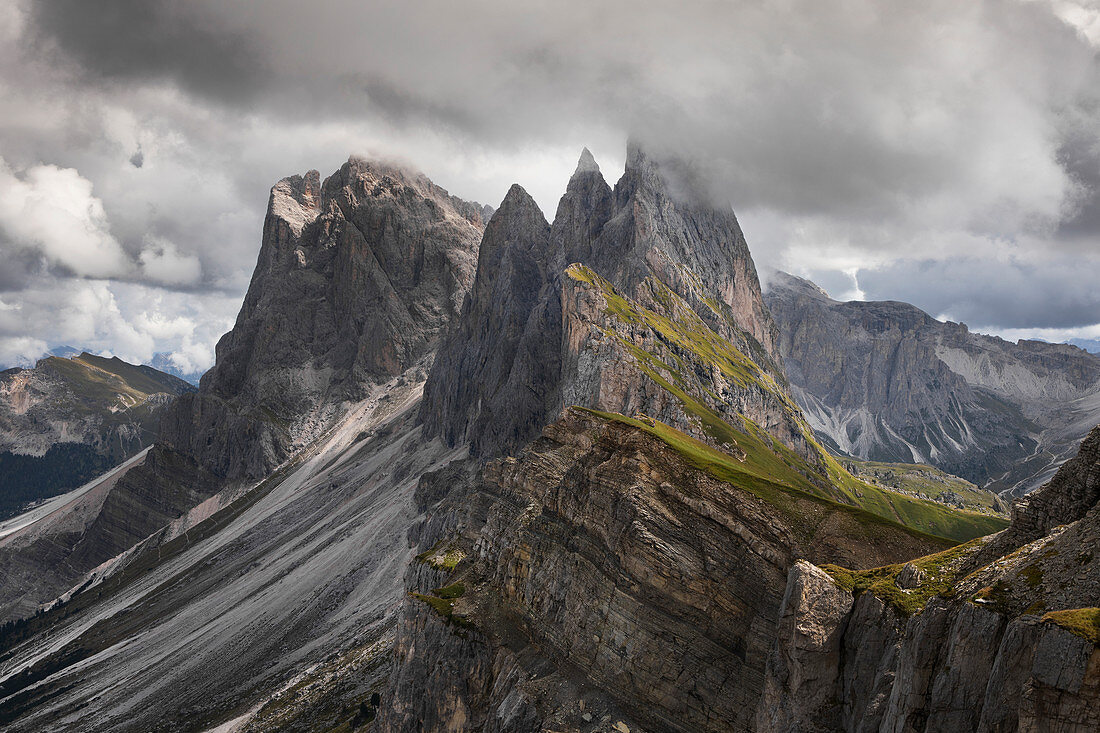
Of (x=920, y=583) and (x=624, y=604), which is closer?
(x=920, y=583)

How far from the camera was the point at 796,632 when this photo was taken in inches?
1298

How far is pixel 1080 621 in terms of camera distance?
19703 millimetres

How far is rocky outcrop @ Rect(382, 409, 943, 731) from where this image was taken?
46.3m

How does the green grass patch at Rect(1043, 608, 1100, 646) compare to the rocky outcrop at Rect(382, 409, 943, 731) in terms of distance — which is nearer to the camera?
the green grass patch at Rect(1043, 608, 1100, 646)

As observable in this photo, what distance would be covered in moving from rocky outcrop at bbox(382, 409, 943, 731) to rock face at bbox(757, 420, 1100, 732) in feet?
33.5

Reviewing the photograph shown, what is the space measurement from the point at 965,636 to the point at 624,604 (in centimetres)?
3086

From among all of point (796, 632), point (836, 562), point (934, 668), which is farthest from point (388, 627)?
point (934, 668)

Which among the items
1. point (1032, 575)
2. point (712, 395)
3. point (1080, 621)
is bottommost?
point (1080, 621)

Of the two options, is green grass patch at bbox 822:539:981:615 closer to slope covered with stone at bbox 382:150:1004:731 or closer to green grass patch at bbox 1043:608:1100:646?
green grass patch at bbox 1043:608:1100:646

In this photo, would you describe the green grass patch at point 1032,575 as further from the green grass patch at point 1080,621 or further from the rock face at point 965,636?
the green grass patch at point 1080,621

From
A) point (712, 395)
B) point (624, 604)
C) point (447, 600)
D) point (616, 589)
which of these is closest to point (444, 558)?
point (447, 600)

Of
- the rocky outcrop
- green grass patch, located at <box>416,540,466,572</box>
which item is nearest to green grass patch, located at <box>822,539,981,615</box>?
the rocky outcrop

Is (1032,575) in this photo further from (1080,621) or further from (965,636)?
(1080,621)

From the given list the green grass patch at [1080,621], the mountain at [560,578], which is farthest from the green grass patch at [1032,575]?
the mountain at [560,578]
